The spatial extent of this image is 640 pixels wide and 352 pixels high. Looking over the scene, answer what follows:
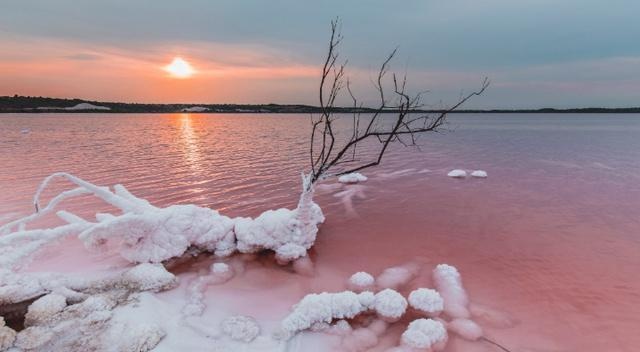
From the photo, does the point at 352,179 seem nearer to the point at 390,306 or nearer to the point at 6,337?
the point at 390,306

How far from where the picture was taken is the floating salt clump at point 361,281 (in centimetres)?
493

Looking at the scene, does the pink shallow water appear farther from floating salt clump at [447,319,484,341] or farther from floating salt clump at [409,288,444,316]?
floating salt clump at [409,288,444,316]

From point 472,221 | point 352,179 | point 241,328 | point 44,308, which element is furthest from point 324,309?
point 352,179

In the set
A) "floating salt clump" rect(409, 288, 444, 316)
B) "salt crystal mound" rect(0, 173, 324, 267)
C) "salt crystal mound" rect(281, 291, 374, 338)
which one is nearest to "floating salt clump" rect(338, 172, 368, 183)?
"salt crystal mound" rect(0, 173, 324, 267)

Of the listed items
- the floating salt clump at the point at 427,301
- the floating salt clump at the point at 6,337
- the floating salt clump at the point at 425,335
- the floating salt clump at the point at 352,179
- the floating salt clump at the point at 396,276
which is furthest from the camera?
the floating salt clump at the point at 352,179

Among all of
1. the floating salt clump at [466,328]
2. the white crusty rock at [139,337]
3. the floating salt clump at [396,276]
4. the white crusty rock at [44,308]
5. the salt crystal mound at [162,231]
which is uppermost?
the salt crystal mound at [162,231]

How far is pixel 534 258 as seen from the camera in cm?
593

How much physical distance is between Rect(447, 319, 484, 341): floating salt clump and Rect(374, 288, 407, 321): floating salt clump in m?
0.56

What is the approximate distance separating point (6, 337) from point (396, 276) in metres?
4.64

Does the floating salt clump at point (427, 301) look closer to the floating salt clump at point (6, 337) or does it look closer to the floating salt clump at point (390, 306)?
the floating salt clump at point (390, 306)

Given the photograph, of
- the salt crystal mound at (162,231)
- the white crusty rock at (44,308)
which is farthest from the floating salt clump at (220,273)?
the white crusty rock at (44,308)

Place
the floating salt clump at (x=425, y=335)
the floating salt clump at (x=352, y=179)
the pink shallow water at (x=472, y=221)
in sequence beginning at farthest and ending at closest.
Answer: the floating salt clump at (x=352, y=179) → the pink shallow water at (x=472, y=221) → the floating salt clump at (x=425, y=335)

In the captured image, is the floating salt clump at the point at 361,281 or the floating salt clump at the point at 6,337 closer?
the floating salt clump at the point at 6,337

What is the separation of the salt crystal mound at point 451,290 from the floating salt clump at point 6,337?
15.4 ft
